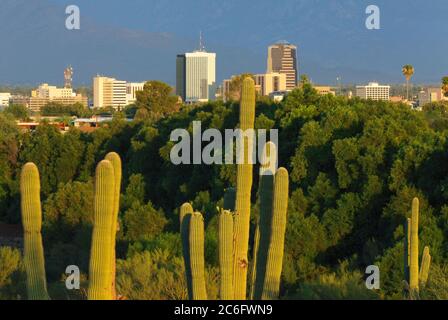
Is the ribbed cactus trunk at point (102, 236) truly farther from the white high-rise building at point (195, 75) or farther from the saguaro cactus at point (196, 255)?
the white high-rise building at point (195, 75)

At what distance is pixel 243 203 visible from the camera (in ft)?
41.4

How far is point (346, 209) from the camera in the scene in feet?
73.4

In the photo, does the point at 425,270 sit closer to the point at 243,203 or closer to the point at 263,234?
the point at 263,234

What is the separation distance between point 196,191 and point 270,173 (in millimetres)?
16127

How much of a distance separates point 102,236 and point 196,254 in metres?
1.61

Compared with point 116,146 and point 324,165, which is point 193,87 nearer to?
point 116,146

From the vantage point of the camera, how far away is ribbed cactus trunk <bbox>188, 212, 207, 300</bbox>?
38.2 ft

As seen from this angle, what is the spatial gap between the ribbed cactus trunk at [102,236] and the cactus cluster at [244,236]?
142cm

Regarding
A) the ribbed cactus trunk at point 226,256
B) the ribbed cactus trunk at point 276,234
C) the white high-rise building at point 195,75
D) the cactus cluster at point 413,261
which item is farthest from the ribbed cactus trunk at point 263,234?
the white high-rise building at point 195,75

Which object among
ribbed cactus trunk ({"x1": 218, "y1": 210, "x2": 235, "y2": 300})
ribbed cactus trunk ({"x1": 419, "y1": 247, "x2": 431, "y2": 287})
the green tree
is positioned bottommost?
ribbed cactus trunk ({"x1": 419, "y1": 247, "x2": 431, "y2": 287})

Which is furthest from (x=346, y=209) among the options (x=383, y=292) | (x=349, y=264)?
(x=383, y=292)

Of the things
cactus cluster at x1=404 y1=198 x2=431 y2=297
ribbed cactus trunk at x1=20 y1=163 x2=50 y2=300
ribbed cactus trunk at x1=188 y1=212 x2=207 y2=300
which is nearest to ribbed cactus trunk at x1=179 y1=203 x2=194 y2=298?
ribbed cactus trunk at x1=188 y1=212 x2=207 y2=300

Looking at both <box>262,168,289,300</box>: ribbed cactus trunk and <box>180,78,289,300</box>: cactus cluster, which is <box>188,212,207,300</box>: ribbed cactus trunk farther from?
<box>262,168,289,300</box>: ribbed cactus trunk

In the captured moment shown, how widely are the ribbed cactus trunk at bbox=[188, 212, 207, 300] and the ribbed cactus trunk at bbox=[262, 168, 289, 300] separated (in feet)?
3.50
